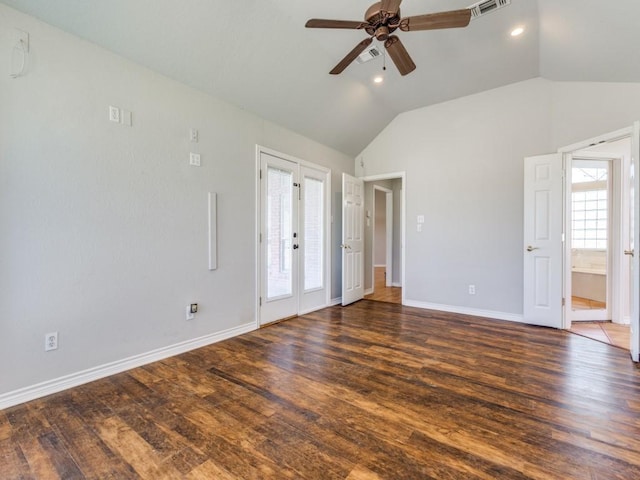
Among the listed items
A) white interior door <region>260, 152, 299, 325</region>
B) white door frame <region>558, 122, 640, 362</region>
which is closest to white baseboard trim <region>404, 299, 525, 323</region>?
white door frame <region>558, 122, 640, 362</region>

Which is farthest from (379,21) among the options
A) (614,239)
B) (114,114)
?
(614,239)

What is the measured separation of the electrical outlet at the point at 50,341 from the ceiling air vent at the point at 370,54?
3880mm

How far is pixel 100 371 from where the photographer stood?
2.33 meters

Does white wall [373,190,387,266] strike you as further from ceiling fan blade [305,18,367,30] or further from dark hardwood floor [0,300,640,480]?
ceiling fan blade [305,18,367,30]

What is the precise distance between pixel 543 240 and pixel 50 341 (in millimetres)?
5071

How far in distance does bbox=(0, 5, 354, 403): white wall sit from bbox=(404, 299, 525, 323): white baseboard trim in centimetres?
292

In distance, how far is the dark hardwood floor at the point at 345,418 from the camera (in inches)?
55.8

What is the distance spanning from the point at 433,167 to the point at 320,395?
12.5 ft

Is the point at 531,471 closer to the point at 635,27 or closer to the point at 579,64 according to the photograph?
the point at 635,27

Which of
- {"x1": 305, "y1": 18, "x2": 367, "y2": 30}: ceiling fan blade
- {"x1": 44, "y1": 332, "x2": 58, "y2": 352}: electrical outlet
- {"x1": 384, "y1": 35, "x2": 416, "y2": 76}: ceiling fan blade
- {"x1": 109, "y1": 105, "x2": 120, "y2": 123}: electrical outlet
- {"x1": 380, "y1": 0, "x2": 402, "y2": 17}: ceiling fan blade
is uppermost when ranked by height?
{"x1": 305, "y1": 18, "x2": 367, "y2": 30}: ceiling fan blade

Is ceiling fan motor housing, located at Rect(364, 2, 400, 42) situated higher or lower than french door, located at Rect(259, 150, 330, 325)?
higher

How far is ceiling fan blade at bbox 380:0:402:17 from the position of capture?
6.21ft

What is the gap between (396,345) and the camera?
303 cm

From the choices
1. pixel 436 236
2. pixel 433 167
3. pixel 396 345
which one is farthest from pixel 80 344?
pixel 433 167
